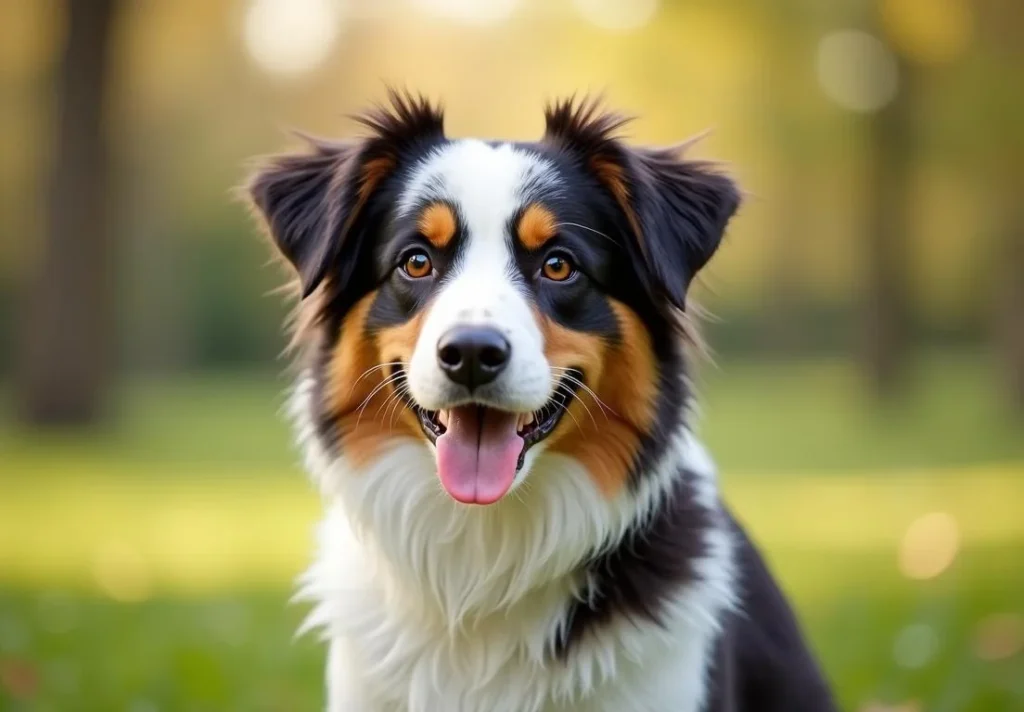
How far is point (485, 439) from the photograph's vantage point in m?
3.88

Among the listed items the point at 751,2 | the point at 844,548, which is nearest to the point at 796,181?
the point at 751,2

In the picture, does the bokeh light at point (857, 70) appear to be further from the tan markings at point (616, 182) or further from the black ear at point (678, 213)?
the tan markings at point (616, 182)

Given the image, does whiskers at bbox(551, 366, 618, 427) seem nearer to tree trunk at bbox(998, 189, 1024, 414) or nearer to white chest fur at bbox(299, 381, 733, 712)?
white chest fur at bbox(299, 381, 733, 712)

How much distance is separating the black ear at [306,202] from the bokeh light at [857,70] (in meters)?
19.2

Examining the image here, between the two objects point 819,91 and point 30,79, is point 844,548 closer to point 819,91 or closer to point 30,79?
→ point 819,91

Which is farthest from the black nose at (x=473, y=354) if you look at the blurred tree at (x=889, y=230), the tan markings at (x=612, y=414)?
the blurred tree at (x=889, y=230)

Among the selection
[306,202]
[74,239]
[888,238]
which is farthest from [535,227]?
[888,238]

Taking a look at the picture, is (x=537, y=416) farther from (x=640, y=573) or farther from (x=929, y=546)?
(x=929, y=546)

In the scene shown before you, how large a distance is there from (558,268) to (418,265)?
46cm

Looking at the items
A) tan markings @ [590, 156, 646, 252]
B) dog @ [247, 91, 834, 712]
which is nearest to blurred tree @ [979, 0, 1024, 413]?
dog @ [247, 91, 834, 712]

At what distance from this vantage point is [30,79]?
22.3 metres

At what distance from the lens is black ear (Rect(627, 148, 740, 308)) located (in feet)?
13.3

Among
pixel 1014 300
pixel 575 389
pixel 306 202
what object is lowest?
pixel 1014 300

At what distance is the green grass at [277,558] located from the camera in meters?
6.22
